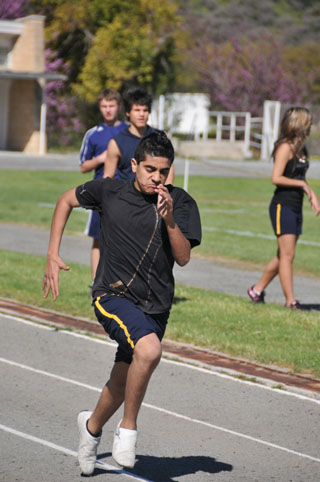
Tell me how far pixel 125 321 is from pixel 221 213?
15577 millimetres

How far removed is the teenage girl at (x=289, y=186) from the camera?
9195 millimetres

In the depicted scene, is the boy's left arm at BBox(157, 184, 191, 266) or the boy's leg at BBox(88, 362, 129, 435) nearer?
the boy's left arm at BBox(157, 184, 191, 266)

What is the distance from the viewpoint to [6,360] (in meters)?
7.34

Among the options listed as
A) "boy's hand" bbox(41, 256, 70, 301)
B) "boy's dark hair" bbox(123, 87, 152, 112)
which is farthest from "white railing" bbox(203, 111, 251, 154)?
"boy's hand" bbox(41, 256, 70, 301)

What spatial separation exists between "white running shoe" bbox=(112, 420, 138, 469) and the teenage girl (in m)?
5.05

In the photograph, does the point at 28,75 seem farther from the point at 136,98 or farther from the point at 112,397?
the point at 112,397

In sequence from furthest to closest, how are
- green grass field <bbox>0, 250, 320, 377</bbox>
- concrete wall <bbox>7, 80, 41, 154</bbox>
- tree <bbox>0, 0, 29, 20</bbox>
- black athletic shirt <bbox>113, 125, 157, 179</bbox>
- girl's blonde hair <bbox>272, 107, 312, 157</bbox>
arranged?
1. tree <bbox>0, 0, 29, 20</bbox>
2. concrete wall <bbox>7, 80, 41, 154</bbox>
3. girl's blonde hair <bbox>272, 107, 312, 157</bbox>
4. black athletic shirt <bbox>113, 125, 157, 179</bbox>
5. green grass field <bbox>0, 250, 320, 377</bbox>

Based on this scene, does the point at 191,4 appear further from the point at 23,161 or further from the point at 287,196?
the point at 287,196

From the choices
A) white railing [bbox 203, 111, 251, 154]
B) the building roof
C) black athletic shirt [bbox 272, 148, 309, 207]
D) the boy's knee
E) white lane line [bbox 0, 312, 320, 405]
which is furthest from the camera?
white railing [bbox 203, 111, 251, 154]

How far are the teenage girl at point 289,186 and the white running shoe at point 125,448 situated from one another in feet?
16.6

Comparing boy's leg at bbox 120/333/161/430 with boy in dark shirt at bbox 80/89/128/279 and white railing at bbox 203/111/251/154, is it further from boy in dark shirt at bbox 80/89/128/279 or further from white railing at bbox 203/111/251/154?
white railing at bbox 203/111/251/154

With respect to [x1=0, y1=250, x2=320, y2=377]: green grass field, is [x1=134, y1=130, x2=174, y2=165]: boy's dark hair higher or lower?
higher

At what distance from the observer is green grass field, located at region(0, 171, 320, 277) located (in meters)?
14.5

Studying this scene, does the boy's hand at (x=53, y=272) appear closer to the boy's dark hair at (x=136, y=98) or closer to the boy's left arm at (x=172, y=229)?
the boy's left arm at (x=172, y=229)
